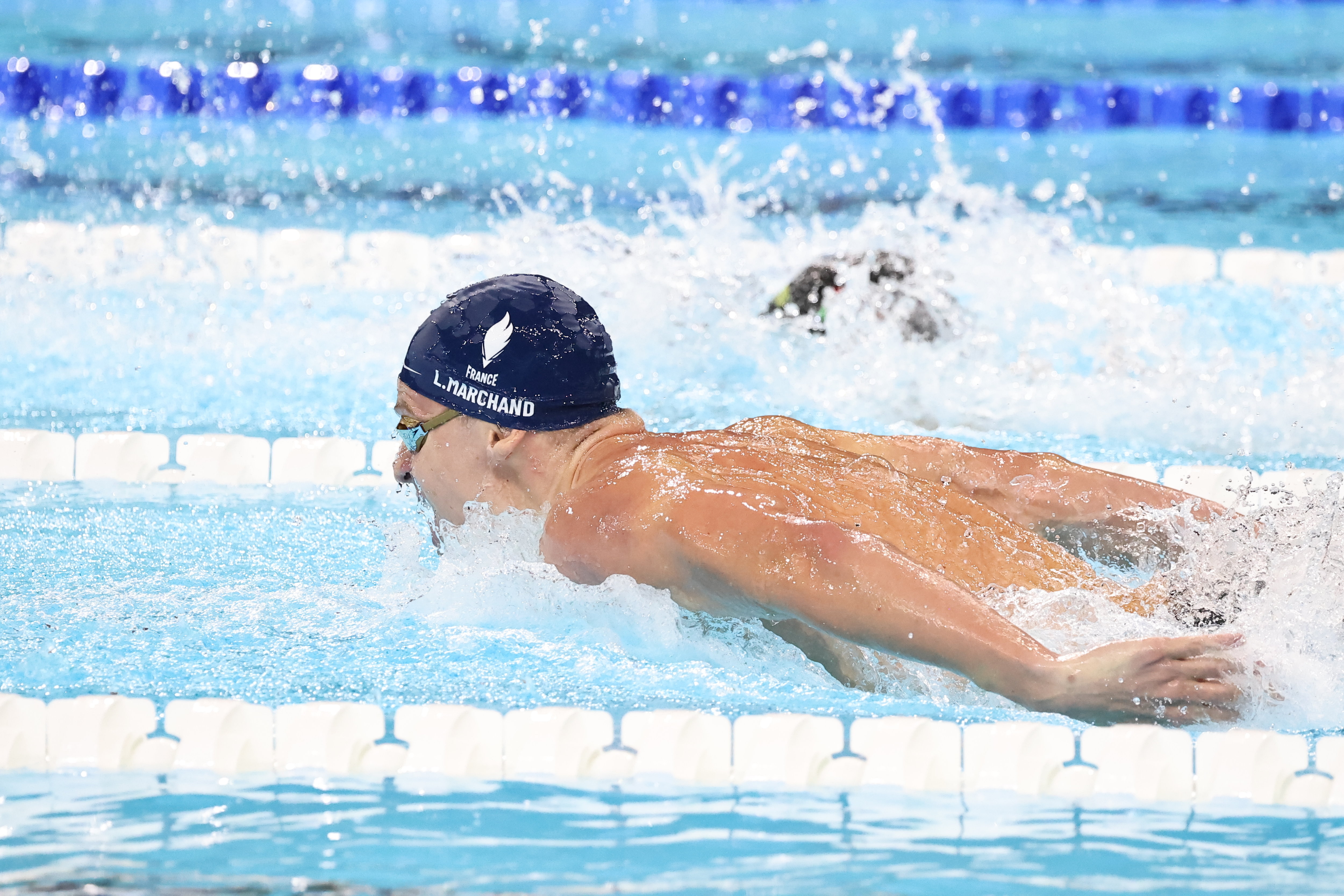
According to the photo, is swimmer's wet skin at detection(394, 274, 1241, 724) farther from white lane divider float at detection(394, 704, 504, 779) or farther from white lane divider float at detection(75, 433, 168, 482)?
white lane divider float at detection(75, 433, 168, 482)

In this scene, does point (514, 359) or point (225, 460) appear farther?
point (225, 460)

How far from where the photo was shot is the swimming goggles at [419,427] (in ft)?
7.30

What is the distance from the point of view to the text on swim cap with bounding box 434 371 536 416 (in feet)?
7.16

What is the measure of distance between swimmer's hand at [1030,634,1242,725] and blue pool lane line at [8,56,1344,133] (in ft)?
19.0

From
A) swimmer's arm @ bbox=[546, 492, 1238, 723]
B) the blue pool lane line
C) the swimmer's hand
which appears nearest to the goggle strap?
swimmer's arm @ bbox=[546, 492, 1238, 723]

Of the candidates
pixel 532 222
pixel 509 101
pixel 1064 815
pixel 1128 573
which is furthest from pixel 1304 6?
pixel 1064 815

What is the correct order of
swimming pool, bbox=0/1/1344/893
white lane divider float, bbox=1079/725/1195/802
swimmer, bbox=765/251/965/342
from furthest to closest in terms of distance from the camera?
swimmer, bbox=765/251/965/342 < white lane divider float, bbox=1079/725/1195/802 < swimming pool, bbox=0/1/1344/893

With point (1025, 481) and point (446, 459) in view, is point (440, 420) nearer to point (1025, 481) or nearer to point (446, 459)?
point (446, 459)

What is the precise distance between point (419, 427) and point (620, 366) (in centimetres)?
225

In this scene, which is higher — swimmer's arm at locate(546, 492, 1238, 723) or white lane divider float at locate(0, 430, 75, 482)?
white lane divider float at locate(0, 430, 75, 482)

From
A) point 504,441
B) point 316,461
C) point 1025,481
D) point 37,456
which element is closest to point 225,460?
point 316,461

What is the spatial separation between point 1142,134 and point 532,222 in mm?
3340

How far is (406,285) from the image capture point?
543cm

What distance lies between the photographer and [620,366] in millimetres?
4480
